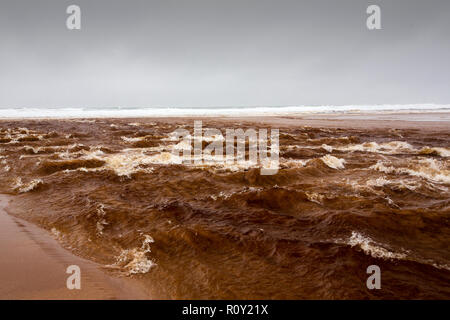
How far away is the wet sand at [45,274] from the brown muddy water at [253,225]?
141mm

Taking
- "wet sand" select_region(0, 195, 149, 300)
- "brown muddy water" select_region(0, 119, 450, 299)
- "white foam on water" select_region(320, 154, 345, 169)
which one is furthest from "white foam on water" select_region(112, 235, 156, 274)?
"white foam on water" select_region(320, 154, 345, 169)

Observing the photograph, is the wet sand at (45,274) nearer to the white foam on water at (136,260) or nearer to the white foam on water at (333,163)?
the white foam on water at (136,260)

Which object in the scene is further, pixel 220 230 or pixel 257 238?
pixel 220 230

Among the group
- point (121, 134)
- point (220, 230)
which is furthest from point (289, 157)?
point (121, 134)

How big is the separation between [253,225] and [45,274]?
242cm

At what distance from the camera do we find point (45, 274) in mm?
2814

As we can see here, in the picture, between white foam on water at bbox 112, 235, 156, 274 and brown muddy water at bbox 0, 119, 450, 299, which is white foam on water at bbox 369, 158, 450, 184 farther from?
white foam on water at bbox 112, 235, 156, 274

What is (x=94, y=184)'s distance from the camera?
19.4 feet

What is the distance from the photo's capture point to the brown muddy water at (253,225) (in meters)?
2.67

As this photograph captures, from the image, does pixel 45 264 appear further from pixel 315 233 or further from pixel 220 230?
pixel 315 233

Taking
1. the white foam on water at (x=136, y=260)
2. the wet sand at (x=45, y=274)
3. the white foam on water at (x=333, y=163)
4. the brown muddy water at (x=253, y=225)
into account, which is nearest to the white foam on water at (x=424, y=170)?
the brown muddy water at (x=253, y=225)

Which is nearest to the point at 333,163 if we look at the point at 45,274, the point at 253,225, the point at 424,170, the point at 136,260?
the point at 424,170

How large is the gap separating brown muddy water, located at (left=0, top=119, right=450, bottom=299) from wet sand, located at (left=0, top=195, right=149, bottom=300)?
0.14 metres
